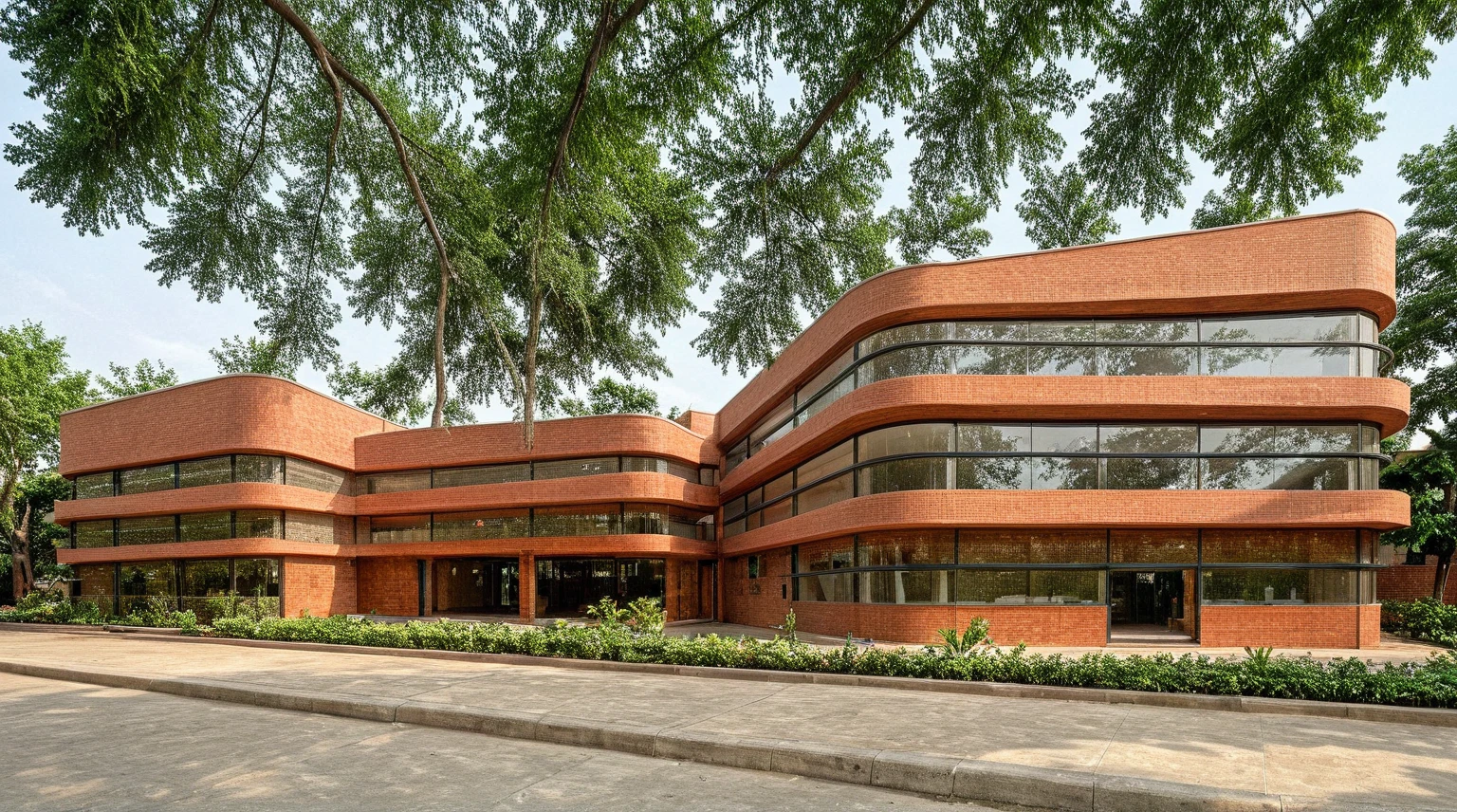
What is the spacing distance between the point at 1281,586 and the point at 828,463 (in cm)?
1148

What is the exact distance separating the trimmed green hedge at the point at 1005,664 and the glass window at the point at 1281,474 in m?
6.23

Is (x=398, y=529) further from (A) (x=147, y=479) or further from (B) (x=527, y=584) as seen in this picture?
(A) (x=147, y=479)

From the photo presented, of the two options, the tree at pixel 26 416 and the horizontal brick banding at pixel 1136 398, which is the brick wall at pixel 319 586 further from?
the horizontal brick banding at pixel 1136 398

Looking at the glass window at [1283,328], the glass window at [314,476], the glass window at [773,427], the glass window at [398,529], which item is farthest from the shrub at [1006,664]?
the glass window at [398,529]

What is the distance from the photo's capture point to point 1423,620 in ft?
72.8

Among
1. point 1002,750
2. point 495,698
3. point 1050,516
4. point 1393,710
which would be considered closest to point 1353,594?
point 1050,516

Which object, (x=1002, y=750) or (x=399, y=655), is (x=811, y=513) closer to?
(x=399, y=655)

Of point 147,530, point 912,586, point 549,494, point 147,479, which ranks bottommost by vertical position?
point 912,586

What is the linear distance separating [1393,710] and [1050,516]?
9584 millimetres

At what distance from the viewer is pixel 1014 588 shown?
1889 centimetres

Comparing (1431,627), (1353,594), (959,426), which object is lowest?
(1431,627)

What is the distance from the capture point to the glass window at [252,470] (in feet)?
90.3

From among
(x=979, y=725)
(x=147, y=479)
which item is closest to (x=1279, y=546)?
(x=979, y=725)

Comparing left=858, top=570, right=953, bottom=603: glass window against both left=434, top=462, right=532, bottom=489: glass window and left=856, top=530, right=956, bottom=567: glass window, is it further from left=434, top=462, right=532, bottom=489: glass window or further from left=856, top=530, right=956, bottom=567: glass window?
left=434, top=462, right=532, bottom=489: glass window
